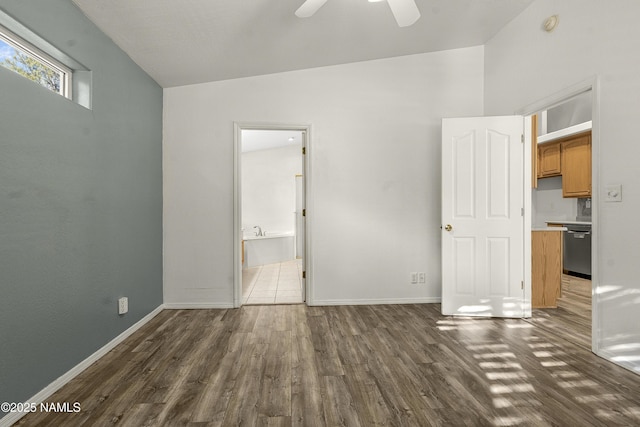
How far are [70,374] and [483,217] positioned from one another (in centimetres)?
365

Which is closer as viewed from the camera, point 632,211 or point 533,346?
point 632,211

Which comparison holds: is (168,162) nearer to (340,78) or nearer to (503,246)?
(340,78)

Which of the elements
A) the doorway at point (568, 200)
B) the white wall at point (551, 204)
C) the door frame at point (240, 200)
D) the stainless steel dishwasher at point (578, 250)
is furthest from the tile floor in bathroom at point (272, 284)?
the white wall at point (551, 204)

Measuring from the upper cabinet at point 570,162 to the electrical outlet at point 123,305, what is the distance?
20.4ft

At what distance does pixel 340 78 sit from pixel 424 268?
2399mm

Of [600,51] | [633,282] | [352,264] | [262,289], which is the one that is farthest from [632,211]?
[262,289]

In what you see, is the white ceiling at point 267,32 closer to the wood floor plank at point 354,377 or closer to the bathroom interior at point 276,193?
the wood floor plank at point 354,377

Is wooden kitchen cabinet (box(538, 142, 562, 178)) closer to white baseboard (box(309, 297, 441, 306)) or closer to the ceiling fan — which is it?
white baseboard (box(309, 297, 441, 306))

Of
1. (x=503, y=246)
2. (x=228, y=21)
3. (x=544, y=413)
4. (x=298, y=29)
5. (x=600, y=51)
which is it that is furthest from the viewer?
(x=503, y=246)

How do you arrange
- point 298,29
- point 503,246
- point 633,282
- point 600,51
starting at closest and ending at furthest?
point 633,282, point 600,51, point 298,29, point 503,246

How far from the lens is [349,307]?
377cm

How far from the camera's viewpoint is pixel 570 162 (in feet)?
17.7

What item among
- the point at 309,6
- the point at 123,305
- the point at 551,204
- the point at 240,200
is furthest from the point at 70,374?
the point at 551,204

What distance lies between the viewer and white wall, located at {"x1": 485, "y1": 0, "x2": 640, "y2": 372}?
226 cm
